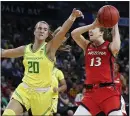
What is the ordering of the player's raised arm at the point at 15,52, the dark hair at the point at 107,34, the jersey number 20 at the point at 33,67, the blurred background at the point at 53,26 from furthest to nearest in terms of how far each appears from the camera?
the blurred background at the point at 53,26
the player's raised arm at the point at 15,52
the jersey number 20 at the point at 33,67
the dark hair at the point at 107,34

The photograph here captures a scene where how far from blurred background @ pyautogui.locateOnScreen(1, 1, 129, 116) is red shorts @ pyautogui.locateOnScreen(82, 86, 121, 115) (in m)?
8.11

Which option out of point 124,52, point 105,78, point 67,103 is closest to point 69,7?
point 124,52

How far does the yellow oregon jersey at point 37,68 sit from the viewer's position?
7777 millimetres

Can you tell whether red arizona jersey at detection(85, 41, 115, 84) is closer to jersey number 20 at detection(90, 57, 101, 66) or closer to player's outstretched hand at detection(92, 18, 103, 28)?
jersey number 20 at detection(90, 57, 101, 66)

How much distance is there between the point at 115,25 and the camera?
23.4 ft

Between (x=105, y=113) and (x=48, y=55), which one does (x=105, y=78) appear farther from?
(x=48, y=55)

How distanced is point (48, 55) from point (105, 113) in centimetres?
157

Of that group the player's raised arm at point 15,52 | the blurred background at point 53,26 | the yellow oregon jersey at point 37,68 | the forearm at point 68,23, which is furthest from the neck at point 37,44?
the blurred background at point 53,26

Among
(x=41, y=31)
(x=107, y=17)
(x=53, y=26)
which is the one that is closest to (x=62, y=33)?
(x=41, y=31)

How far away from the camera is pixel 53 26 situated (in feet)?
63.6

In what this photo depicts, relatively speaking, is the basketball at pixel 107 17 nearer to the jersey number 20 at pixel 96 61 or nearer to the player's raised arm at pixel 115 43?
the player's raised arm at pixel 115 43

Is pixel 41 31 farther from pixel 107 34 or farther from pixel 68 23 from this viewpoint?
pixel 107 34

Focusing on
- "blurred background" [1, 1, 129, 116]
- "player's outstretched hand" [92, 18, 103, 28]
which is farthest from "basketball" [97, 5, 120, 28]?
"blurred background" [1, 1, 129, 116]

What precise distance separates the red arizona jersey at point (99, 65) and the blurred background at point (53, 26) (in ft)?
26.2
